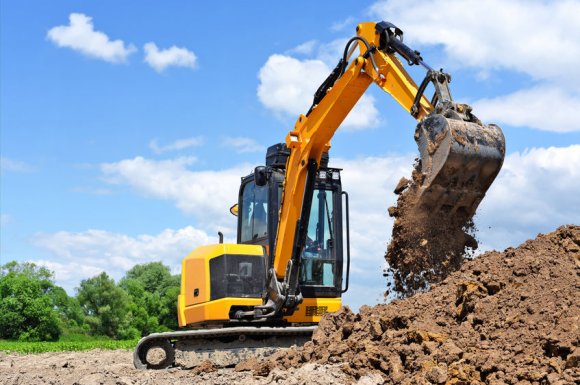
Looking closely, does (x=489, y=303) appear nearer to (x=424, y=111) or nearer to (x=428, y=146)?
(x=428, y=146)

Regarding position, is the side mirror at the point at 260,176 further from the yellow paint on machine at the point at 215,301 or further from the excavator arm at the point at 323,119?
the yellow paint on machine at the point at 215,301

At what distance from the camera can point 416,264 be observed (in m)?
9.39

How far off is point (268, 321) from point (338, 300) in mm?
1113

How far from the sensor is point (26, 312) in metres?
39.4

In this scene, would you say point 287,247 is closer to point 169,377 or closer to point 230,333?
point 230,333

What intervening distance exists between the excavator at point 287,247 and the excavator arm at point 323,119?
0.05ft

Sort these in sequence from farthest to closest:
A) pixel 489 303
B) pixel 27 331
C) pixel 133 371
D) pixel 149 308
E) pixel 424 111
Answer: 1. pixel 149 308
2. pixel 27 331
3. pixel 133 371
4. pixel 424 111
5. pixel 489 303

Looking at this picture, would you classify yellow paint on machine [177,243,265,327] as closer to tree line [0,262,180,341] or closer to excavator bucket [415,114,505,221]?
excavator bucket [415,114,505,221]

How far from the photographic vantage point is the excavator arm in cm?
954

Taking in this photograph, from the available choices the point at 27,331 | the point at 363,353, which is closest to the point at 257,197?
the point at 363,353

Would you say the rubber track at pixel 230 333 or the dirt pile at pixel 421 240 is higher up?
the dirt pile at pixel 421 240

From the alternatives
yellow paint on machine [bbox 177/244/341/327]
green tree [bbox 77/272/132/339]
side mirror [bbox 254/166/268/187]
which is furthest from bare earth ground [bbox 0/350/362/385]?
green tree [bbox 77/272/132/339]

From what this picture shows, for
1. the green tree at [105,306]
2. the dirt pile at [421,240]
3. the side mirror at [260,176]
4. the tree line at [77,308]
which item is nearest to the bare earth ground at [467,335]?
the dirt pile at [421,240]

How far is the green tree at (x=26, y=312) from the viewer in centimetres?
3900
